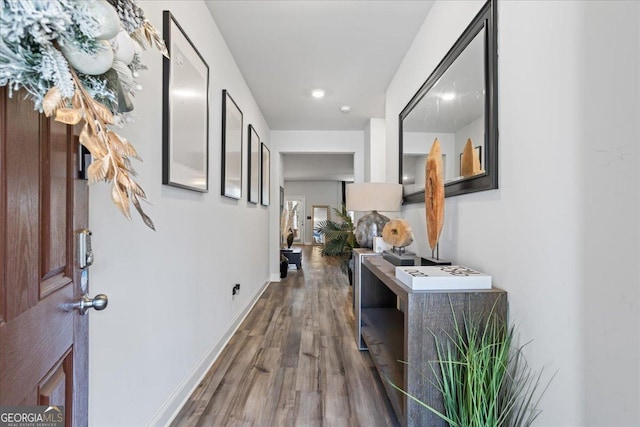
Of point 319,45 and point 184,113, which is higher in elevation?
point 319,45

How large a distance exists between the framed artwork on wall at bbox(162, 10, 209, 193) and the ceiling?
22.8 inches

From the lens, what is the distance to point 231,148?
2709 millimetres

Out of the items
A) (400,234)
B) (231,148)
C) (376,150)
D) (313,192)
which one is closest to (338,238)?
(376,150)

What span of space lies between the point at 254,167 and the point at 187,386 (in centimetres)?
247

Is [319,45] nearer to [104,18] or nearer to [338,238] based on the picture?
[104,18]

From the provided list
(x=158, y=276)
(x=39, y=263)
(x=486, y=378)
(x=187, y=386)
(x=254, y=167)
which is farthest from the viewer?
(x=254, y=167)

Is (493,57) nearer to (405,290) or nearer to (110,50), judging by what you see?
(405,290)

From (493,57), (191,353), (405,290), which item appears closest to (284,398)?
(191,353)

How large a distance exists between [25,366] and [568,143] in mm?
1445

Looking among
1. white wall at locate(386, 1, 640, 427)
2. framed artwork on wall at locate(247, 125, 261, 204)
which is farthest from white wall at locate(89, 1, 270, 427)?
white wall at locate(386, 1, 640, 427)

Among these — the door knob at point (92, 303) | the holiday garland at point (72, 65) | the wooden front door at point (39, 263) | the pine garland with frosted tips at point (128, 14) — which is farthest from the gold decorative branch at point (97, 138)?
the door knob at point (92, 303)

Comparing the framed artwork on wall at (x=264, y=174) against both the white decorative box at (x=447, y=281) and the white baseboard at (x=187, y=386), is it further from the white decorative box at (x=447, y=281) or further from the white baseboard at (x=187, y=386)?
the white decorative box at (x=447, y=281)

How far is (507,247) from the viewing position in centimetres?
125

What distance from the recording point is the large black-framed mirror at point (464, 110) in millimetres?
1373
